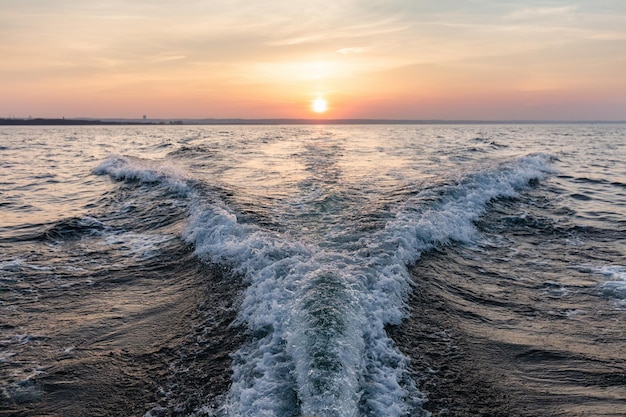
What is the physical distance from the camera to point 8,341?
18.8 ft

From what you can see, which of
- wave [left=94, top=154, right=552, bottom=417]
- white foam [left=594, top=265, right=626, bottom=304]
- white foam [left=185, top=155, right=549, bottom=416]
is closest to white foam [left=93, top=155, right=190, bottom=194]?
wave [left=94, top=154, right=552, bottom=417]

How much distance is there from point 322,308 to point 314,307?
0.12 m

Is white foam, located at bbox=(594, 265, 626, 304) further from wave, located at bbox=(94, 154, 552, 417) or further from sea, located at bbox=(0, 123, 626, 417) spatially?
wave, located at bbox=(94, 154, 552, 417)

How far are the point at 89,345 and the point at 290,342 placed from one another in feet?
9.27

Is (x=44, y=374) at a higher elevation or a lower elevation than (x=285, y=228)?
lower

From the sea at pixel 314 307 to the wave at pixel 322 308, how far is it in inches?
1.1

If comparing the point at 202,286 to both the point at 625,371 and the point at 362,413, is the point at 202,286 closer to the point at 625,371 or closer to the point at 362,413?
the point at 362,413

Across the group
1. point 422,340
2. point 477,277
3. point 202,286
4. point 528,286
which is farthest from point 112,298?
point 528,286

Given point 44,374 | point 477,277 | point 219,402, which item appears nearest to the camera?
point 219,402

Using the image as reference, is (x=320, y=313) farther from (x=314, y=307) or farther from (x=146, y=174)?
(x=146, y=174)

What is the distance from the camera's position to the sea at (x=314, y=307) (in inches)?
177

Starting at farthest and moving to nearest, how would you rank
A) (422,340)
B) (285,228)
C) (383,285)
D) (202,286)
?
(285,228)
(202,286)
(383,285)
(422,340)

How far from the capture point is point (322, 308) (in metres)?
5.54

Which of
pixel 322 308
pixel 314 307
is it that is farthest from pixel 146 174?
pixel 322 308
